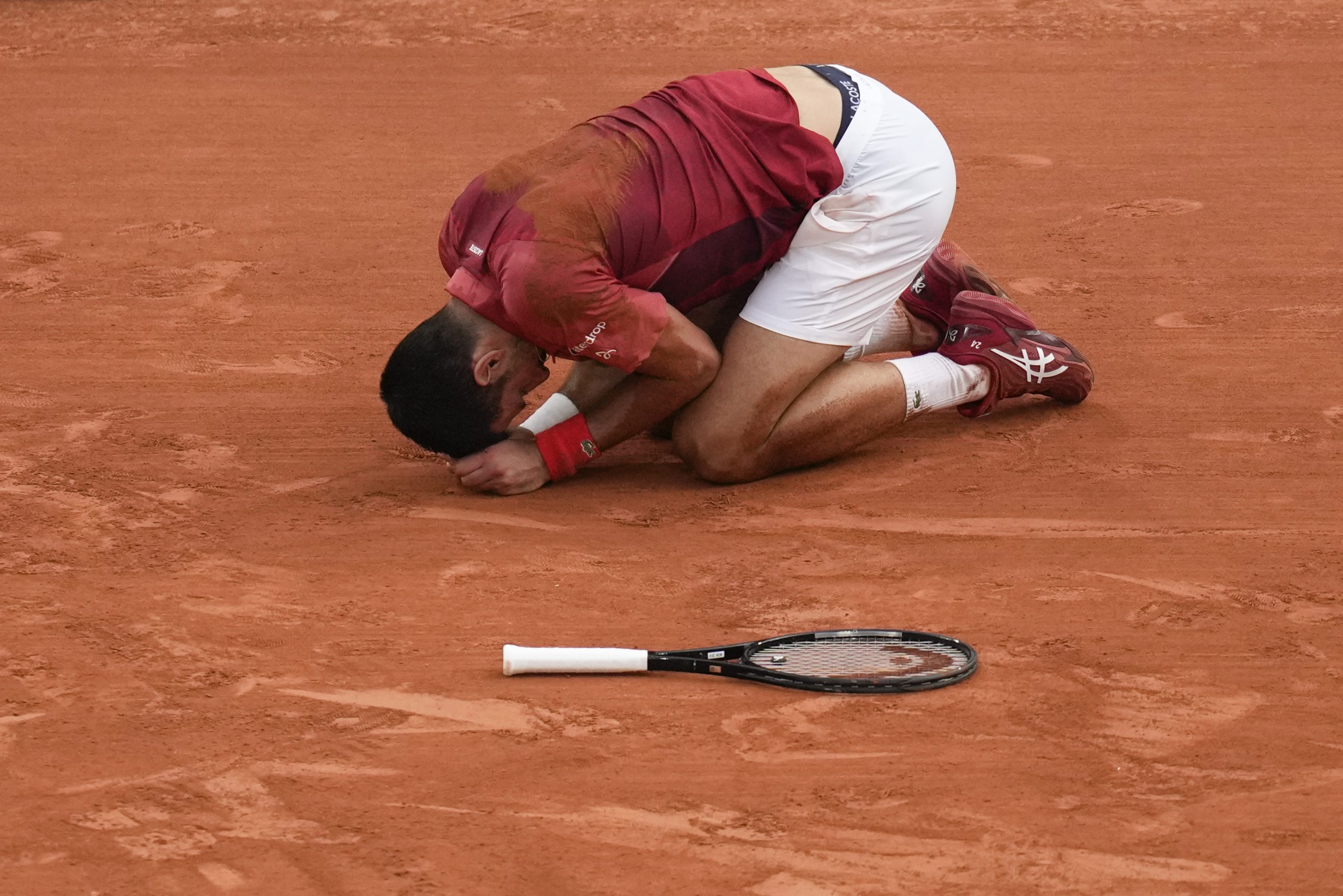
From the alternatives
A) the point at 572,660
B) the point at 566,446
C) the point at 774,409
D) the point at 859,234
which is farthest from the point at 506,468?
the point at 859,234

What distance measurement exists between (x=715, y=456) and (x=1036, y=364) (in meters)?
0.98

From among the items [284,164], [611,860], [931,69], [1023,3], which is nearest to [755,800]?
[611,860]

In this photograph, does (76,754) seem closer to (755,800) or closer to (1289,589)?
(755,800)

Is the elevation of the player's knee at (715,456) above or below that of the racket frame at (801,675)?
above

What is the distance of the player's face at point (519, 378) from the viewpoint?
146 inches

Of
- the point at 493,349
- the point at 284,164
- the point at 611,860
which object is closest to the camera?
the point at 611,860

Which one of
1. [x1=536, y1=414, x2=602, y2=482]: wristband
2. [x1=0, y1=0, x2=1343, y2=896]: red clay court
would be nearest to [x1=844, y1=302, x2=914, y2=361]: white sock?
[x1=0, y1=0, x2=1343, y2=896]: red clay court

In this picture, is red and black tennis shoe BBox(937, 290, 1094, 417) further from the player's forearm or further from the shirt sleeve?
the shirt sleeve

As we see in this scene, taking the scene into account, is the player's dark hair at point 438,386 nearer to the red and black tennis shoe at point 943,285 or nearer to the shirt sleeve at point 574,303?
A: the shirt sleeve at point 574,303

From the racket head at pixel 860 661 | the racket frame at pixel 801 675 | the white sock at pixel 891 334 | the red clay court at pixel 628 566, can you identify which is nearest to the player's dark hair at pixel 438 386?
the red clay court at pixel 628 566

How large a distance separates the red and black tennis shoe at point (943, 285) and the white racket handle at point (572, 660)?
5.81 feet

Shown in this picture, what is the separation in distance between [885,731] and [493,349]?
4.46 feet

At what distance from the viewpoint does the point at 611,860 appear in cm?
259

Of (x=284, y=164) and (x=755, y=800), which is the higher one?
(x=284, y=164)
